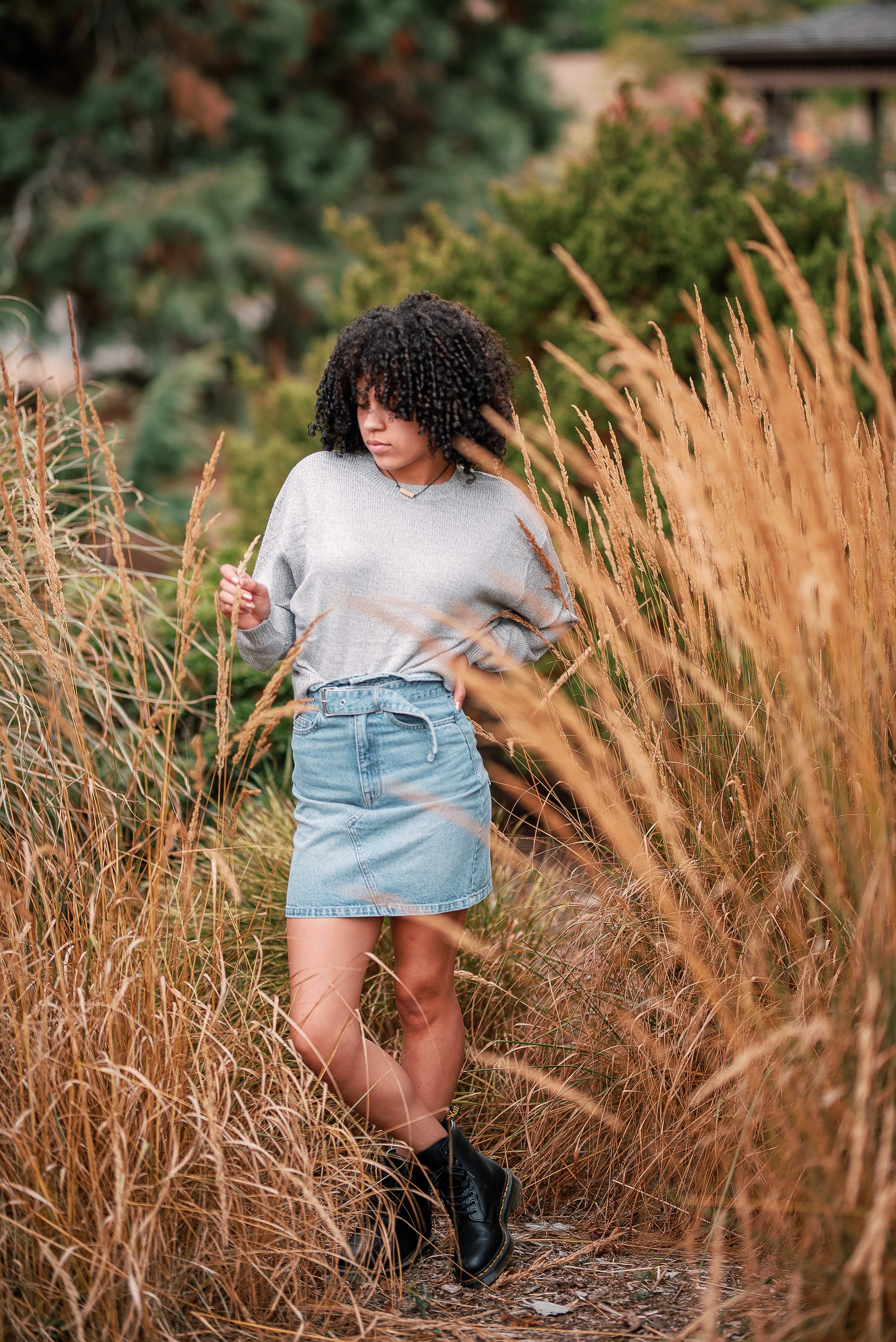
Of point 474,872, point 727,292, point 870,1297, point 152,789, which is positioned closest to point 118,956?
point 474,872

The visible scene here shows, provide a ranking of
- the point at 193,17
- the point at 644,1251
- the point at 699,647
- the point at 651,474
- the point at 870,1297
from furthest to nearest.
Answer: the point at 193,17, the point at 651,474, the point at 699,647, the point at 644,1251, the point at 870,1297

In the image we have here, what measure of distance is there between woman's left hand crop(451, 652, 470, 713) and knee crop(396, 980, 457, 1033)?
1.71 ft

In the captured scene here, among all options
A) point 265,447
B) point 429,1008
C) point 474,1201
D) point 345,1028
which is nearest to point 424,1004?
point 429,1008

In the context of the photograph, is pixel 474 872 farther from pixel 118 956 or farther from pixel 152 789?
pixel 152 789

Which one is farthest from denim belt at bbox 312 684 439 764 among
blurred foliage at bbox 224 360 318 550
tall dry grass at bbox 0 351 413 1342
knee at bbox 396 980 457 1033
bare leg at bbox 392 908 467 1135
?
blurred foliage at bbox 224 360 318 550

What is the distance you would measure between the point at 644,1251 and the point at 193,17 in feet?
40.0

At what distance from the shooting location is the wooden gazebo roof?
14312 millimetres

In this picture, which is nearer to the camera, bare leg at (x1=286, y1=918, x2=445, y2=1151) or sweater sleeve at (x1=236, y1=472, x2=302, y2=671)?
bare leg at (x1=286, y1=918, x2=445, y2=1151)

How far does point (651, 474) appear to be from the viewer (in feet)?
12.0

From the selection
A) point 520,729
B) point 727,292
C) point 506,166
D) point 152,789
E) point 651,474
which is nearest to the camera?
point 520,729

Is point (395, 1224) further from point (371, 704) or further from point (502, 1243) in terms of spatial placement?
point (371, 704)

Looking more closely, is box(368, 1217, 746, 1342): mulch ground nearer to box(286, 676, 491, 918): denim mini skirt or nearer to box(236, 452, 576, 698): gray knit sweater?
box(286, 676, 491, 918): denim mini skirt

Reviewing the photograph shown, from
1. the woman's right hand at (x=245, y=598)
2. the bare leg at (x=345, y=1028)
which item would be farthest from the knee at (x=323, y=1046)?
the woman's right hand at (x=245, y=598)

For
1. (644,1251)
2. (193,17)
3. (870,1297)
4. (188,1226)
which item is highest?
(193,17)
